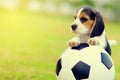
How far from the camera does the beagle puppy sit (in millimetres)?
6898

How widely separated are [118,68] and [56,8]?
2440 cm

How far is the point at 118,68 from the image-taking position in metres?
9.65

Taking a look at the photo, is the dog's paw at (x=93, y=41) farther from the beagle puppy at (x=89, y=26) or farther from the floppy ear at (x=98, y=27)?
the floppy ear at (x=98, y=27)

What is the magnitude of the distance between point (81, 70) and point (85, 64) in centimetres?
11

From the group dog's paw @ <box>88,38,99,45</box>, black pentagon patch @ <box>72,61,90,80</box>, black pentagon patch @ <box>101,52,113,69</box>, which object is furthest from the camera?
dog's paw @ <box>88,38,99,45</box>

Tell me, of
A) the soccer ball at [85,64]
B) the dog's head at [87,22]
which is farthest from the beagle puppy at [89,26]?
the soccer ball at [85,64]

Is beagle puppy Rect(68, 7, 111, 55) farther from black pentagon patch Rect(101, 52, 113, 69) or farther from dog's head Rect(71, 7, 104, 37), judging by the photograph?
black pentagon patch Rect(101, 52, 113, 69)

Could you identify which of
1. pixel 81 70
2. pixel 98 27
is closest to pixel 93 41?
pixel 98 27

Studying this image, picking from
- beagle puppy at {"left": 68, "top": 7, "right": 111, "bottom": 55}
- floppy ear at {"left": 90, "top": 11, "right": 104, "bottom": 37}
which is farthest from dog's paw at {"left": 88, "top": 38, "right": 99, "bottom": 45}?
floppy ear at {"left": 90, "top": 11, "right": 104, "bottom": 37}

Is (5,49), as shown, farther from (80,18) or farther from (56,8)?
(56,8)

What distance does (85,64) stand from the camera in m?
6.65

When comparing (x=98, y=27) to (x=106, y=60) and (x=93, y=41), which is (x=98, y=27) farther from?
(x=106, y=60)

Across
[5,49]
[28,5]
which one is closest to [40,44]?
[5,49]

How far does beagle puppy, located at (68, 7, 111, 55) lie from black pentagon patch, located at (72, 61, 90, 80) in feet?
1.21
